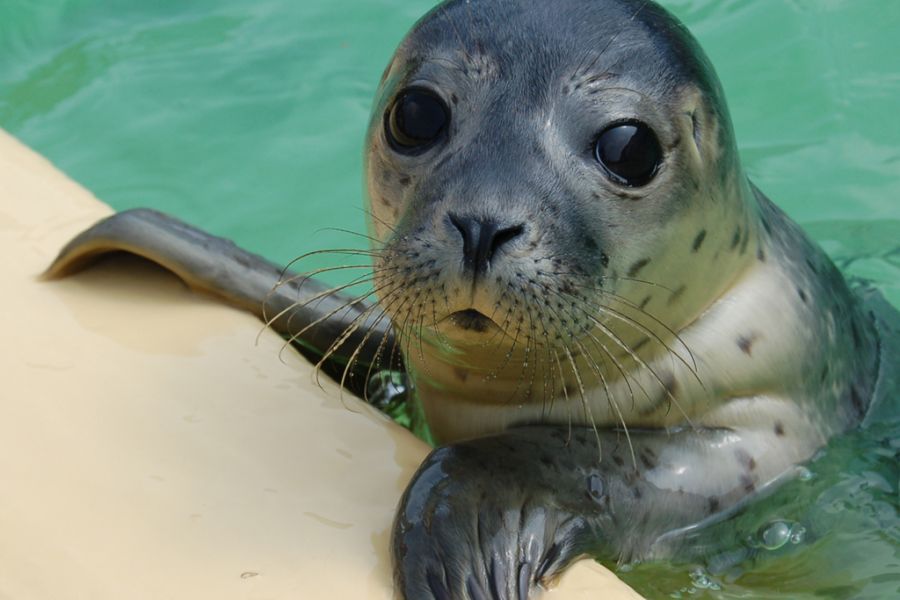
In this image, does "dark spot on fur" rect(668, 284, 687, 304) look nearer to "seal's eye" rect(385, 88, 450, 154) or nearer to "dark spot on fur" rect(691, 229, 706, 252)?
"dark spot on fur" rect(691, 229, 706, 252)

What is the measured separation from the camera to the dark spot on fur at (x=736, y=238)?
2.61 m

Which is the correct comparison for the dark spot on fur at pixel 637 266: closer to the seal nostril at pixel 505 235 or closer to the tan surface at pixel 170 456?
the seal nostril at pixel 505 235

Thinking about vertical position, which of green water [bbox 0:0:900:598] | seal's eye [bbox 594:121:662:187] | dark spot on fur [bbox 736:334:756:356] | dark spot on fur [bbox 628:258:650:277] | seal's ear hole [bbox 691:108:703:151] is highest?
seal's ear hole [bbox 691:108:703:151]

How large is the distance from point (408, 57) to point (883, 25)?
3.25 metres

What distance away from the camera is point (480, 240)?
2078 millimetres

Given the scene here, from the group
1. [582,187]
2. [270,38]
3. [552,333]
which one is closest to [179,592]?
[552,333]

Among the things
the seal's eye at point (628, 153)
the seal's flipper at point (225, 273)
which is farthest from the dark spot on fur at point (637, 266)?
the seal's flipper at point (225, 273)

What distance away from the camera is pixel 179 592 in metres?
2.03

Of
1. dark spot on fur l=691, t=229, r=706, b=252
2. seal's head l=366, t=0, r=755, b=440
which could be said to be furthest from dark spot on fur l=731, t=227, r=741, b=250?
dark spot on fur l=691, t=229, r=706, b=252

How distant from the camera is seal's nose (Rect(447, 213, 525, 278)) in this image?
2.08 metres

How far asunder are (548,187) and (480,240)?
0.66 feet

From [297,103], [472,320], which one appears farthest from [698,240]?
[297,103]

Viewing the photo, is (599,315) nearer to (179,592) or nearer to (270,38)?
(179,592)

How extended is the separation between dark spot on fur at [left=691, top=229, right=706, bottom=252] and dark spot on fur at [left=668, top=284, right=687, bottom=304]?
0.07m
